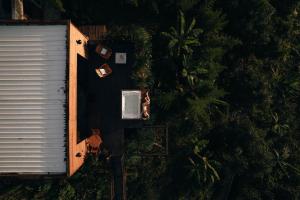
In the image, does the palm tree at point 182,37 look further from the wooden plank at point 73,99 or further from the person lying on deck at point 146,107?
the wooden plank at point 73,99

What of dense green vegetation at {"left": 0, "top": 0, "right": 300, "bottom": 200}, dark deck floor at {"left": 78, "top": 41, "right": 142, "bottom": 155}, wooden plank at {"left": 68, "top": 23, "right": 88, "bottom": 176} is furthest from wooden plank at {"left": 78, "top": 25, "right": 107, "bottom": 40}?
wooden plank at {"left": 68, "top": 23, "right": 88, "bottom": 176}

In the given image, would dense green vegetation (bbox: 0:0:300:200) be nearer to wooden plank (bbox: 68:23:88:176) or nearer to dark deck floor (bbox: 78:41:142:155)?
dark deck floor (bbox: 78:41:142:155)

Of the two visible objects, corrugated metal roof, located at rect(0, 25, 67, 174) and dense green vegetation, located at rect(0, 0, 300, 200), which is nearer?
corrugated metal roof, located at rect(0, 25, 67, 174)

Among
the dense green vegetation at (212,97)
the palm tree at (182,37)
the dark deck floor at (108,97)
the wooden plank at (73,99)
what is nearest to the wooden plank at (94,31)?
the dense green vegetation at (212,97)

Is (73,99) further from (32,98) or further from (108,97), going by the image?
(108,97)

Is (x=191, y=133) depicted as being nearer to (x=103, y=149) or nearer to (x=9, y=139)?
(x=103, y=149)
